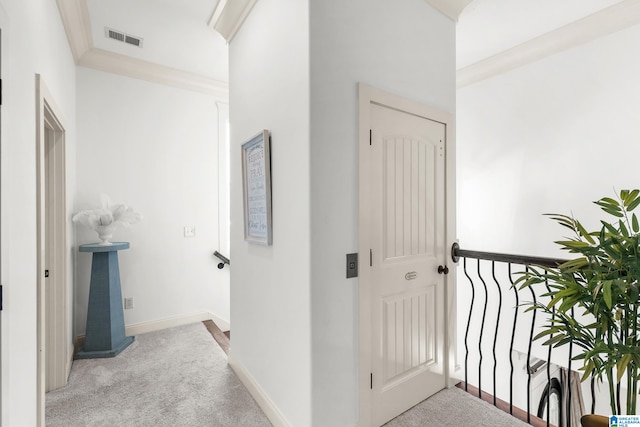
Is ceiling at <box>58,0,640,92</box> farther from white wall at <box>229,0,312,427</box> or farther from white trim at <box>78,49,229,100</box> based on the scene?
white wall at <box>229,0,312,427</box>

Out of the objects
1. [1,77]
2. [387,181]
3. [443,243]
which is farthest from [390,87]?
[1,77]

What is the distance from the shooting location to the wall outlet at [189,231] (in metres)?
3.53

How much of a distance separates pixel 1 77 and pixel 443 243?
2440 millimetres

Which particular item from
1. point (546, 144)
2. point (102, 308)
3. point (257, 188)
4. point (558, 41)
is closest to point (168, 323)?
point (102, 308)

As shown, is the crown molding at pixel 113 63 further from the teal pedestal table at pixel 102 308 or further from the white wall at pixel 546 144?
the white wall at pixel 546 144

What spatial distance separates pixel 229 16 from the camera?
2379 millimetres

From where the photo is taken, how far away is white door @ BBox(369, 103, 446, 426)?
185 centimetres

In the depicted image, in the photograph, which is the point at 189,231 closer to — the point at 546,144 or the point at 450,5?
the point at 450,5

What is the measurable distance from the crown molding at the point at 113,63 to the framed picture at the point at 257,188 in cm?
167

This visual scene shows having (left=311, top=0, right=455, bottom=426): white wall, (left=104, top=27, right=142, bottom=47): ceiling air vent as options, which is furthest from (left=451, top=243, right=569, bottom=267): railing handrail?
(left=104, top=27, right=142, bottom=47): ceiling air vent

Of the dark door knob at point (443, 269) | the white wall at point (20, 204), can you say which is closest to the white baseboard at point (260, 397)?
the white wall at point (20, 204)

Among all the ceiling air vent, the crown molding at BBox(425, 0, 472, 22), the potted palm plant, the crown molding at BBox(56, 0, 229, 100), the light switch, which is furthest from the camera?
the ceiling air vent

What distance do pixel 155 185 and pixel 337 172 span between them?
2.52 meters

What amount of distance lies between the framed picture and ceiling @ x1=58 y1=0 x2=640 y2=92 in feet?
4.10
